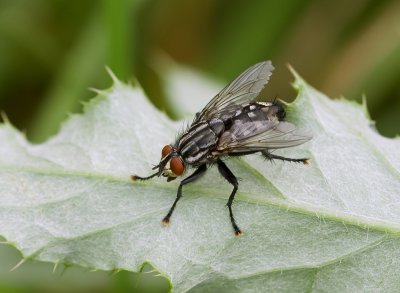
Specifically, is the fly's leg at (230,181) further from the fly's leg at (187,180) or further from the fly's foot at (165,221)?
the fly's foot at (165,221)

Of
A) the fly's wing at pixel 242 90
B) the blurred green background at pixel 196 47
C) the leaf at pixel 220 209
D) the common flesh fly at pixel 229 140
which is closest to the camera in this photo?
the leaf at pixel 220 209

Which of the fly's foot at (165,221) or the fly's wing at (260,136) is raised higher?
the fly's wing at (260,136)

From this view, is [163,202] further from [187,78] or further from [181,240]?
[187,78]

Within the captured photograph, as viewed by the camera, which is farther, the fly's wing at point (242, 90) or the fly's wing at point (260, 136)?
the fly's wing at point (242, 90)

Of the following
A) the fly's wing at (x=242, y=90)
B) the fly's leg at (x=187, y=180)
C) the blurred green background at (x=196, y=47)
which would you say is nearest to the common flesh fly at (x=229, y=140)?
the fly's leg at (x=187, y=180)

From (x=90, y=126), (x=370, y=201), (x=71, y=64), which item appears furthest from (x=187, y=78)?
(x=370, y=201)

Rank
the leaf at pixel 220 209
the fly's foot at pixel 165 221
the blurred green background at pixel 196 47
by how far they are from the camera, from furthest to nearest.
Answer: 1. the blurred green background at pixel 196 47
2. the fly's foot at pixel 165 221
3. the leaf at pixel 220 209
